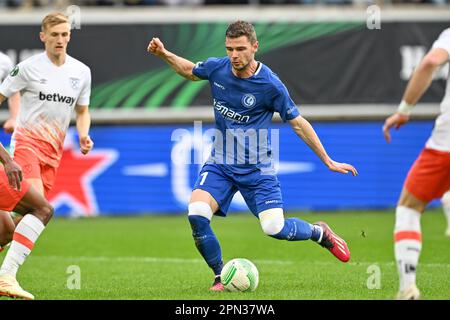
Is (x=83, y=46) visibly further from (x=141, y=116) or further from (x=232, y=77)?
(x=232, y=77)

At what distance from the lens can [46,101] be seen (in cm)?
941

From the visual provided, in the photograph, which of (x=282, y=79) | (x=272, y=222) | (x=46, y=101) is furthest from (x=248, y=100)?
(x=282, y=79)

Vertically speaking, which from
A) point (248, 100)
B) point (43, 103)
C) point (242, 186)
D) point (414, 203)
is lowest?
point (414, 203)

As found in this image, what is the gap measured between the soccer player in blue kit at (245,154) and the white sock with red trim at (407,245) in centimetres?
175

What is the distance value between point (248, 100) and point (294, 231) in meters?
1.38

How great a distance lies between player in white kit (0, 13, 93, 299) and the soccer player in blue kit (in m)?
0.95

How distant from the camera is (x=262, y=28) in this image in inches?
781

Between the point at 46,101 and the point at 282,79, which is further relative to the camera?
the point at 282,79

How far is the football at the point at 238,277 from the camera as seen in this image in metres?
8.90

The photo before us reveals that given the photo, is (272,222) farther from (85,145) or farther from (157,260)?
(157,260)

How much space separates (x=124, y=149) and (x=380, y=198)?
5694 millimetres

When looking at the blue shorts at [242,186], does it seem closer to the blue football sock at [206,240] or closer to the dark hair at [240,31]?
the blue football sock at [206,240]
